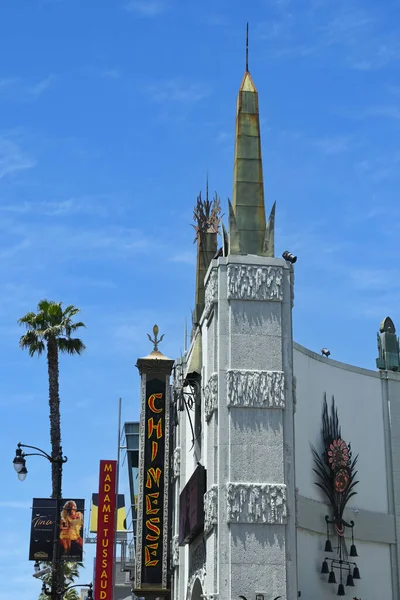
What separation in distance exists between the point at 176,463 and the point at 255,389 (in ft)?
43.5

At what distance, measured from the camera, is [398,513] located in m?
39.0

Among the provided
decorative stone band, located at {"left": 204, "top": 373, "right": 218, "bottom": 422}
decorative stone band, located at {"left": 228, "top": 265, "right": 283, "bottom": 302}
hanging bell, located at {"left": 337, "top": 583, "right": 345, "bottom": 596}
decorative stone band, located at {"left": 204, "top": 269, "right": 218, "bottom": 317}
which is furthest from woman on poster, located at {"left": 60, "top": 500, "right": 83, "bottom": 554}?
hanging bell, located at {"left": 337, "top": 583, "right": 345, "bottom": 596}

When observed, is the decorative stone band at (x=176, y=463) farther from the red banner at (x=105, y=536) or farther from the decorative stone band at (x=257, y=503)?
the decorative stone band at (x=257, y=503)

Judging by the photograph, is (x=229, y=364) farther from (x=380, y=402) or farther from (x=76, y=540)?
(x=380, y=402)

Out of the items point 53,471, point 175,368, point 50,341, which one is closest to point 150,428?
point 175,368

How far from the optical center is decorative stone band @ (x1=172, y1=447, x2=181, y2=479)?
40.8 meters

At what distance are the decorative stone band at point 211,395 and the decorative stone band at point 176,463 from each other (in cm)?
Result: 1058

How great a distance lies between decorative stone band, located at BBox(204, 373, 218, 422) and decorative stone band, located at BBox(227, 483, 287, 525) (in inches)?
97.8

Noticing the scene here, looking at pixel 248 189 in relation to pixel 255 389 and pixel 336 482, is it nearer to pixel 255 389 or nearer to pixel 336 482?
pixel 255 389

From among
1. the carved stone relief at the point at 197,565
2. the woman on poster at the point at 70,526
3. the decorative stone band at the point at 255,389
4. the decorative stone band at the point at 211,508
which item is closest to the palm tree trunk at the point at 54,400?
the carved stone relief at the point at 197,565

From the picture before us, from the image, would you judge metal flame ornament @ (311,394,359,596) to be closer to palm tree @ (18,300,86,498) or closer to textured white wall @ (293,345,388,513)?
textured white wall @ (293,345,388,513)

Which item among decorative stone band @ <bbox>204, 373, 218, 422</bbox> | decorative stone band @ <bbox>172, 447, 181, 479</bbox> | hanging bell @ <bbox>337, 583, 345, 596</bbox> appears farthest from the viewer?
decorative stone band @ <bbox>172, 447, 181, 479</bbox>

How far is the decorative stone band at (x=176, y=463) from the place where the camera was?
134 ft

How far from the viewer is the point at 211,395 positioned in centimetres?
2981
